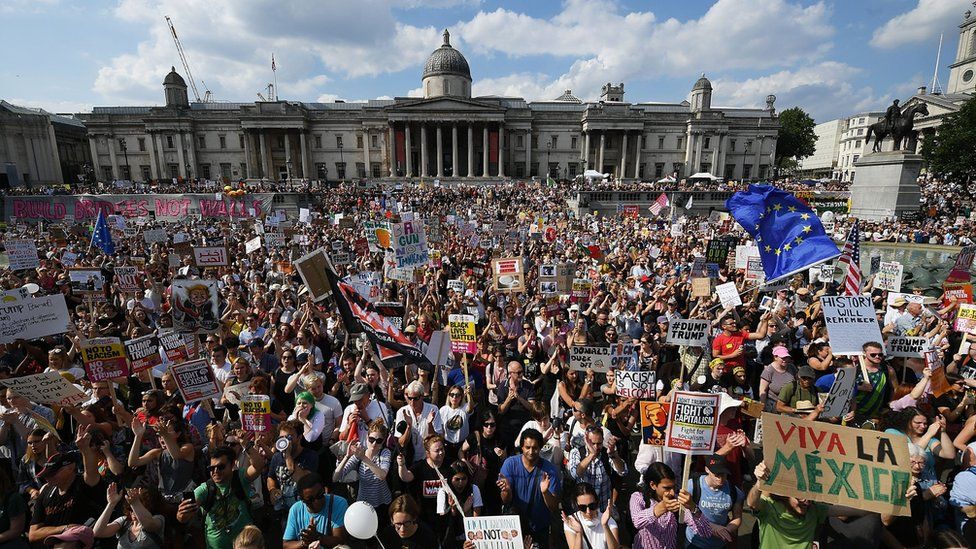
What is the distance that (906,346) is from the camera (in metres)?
5.87

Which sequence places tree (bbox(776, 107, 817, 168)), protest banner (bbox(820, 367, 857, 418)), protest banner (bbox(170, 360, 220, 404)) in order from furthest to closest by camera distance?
tree (bbox(776, 107, 817, 168))
protest banner (bbox(170, 360, 220, 404))
protest banner (bbox(820, 367, 857, 418))

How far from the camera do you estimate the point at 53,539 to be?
358cm

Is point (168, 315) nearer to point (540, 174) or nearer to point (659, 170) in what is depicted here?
point (540, 174)

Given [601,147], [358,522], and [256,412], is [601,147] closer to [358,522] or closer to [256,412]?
[256,412]

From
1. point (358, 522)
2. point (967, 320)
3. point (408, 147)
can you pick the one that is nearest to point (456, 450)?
point (358, 522)

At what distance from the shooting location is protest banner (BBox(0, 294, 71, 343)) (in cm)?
640

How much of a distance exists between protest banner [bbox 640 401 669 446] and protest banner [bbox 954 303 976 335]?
249 inches

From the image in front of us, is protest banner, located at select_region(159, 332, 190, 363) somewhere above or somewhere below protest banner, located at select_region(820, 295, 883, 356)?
below

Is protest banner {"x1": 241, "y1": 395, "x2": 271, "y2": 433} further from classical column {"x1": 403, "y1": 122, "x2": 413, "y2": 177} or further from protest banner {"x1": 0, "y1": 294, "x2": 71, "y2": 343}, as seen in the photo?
classical column {"x1": 403, "y1": 122, "x2": 413, "y2": 177}

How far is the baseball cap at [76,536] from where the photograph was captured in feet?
11.5

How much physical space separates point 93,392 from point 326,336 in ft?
10.1

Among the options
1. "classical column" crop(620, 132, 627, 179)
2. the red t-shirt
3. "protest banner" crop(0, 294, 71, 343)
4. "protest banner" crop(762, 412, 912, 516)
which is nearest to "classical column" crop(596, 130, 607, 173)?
"classical column" crop(620, 132, 627, 179)

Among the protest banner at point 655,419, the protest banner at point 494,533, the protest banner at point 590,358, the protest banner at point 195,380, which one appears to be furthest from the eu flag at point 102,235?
the protest banner at point 655,419

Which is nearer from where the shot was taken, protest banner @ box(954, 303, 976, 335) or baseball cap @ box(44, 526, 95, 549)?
baseball cap @ box(44, 526, 95, 549)
